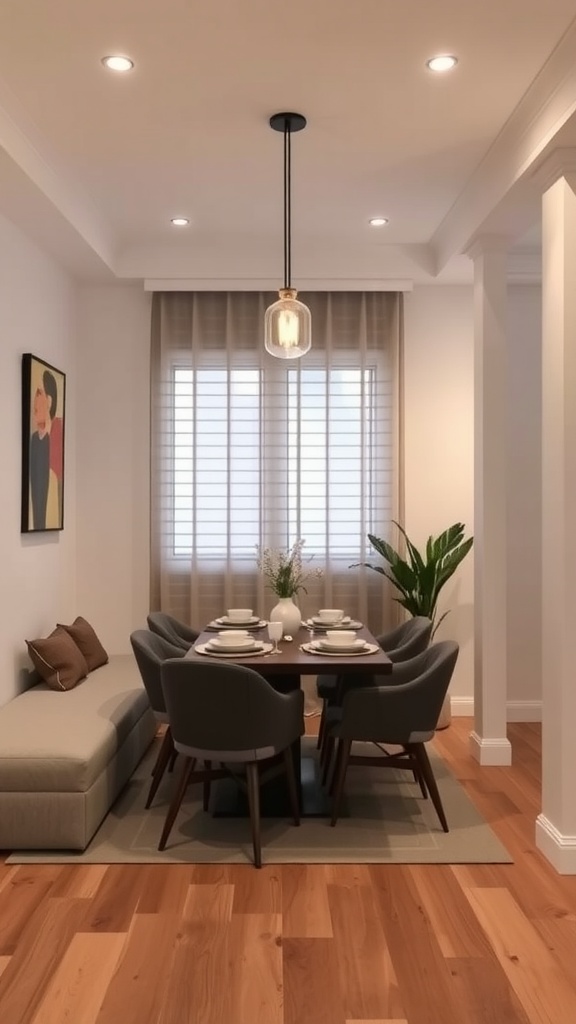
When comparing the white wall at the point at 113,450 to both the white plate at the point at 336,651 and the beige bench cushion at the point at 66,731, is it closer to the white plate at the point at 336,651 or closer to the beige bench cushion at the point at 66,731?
the beige bench cushion at the point at 66,731

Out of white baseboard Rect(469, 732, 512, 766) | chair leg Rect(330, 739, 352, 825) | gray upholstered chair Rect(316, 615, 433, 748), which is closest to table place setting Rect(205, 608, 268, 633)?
gray upholstered chair Rect(316, 615, 433, 748)

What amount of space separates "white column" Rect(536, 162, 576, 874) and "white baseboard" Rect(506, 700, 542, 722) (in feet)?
7.38

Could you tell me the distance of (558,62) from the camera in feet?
10.0

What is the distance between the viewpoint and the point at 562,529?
10.7 feet

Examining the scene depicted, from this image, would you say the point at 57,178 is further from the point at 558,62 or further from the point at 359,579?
the point at 359,579

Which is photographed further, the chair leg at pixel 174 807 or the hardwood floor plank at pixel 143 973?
the chair leg at pixel 174 807

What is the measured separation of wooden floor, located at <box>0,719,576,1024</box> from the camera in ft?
7.90

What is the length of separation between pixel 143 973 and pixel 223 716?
0.98 m

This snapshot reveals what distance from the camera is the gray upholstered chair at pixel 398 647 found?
14.3 ft

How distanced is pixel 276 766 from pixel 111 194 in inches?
119

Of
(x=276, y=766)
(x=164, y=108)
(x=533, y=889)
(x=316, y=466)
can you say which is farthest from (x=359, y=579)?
(x=164, y=108)

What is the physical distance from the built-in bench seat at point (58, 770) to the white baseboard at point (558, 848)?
180 centimetres

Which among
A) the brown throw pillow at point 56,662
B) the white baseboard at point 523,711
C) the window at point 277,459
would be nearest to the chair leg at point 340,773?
the brown throw pillow at point 56,662

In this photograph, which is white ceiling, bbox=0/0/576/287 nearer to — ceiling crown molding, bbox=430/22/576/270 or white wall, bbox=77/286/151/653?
ceiling crown molding, bbox=430/22/576/270
